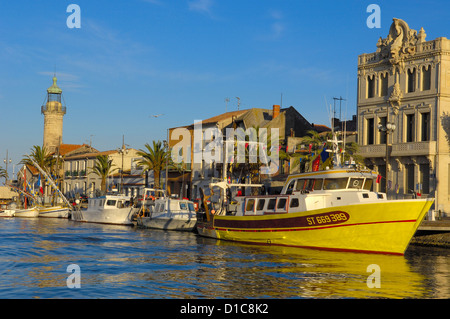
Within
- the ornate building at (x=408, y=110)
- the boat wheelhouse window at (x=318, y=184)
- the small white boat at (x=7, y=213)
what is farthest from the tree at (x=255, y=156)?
the small white boat at (x=7, y=213)

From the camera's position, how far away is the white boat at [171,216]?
168 ft

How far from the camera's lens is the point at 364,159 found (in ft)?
167

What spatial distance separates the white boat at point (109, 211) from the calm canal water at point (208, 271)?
23827 mm

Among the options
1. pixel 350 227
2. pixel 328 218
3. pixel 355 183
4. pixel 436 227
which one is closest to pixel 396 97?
pixel 436 227

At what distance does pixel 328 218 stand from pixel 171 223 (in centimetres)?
2268

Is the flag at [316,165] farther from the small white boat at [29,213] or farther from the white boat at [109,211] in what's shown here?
the small white boat at [29,213]

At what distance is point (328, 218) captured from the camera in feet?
105

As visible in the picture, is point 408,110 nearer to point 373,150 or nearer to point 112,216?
point 373,150

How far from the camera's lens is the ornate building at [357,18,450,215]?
1770 inches

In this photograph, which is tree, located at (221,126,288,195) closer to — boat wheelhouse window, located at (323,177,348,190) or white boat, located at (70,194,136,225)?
white boat, located at (70,194,136,225)

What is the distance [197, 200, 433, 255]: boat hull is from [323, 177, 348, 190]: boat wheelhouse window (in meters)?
2.43

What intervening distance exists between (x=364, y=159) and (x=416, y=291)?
103 ft

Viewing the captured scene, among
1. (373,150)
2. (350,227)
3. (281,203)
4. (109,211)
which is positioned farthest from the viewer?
(109,211)
